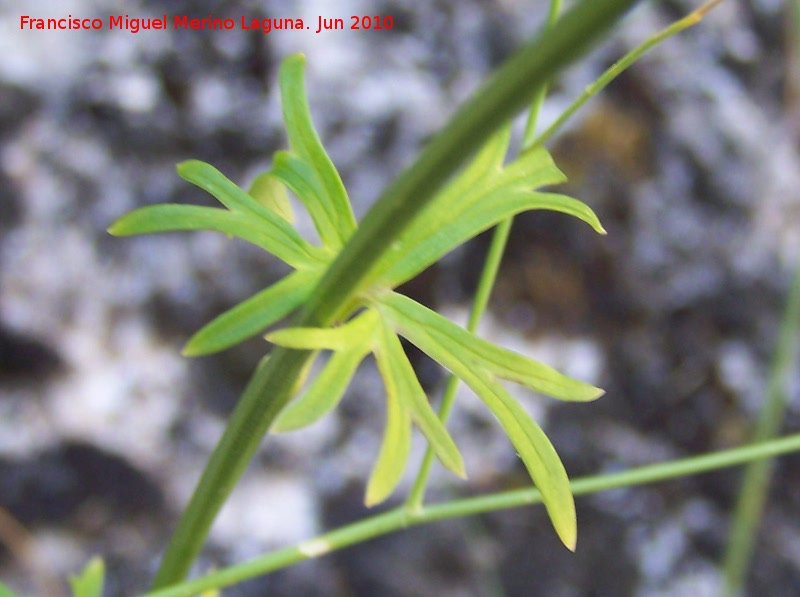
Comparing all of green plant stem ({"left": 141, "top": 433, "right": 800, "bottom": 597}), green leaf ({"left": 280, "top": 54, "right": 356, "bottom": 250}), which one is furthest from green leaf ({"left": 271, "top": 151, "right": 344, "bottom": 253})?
green plant stem ({"left": 141, "top": 433, "right": 800, "bottom": 597})

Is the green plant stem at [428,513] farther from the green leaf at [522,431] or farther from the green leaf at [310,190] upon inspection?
the green leaf at [310,190]

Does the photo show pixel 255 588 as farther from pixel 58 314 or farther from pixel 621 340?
pixel 621 340

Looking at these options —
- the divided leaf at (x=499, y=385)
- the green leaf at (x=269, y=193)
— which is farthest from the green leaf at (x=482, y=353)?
the green leaf at (x=269, y=193)

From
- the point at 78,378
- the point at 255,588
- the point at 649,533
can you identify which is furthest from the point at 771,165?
the point at 78,378

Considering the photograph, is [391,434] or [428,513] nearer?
[391,434]

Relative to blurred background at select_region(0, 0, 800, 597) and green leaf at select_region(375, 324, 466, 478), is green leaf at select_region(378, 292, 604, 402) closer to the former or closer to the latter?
green leaf at select_region(375, 324, 466, 478)

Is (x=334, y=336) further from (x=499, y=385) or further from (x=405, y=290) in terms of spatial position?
(x=405, y=290)

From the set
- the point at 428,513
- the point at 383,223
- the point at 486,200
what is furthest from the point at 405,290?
the point at 383,223
